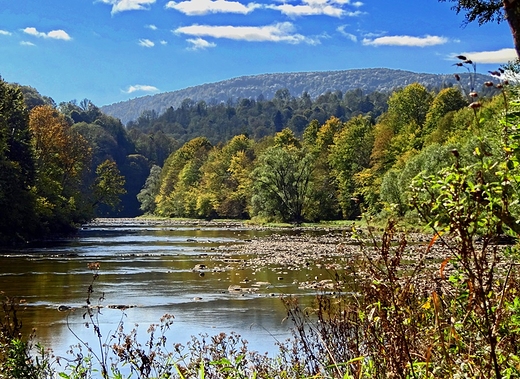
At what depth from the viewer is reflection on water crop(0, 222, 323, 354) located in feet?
57.6

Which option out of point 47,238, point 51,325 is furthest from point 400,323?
point 47,238

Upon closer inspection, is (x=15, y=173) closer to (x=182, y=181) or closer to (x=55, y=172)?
(x=55, y=172)

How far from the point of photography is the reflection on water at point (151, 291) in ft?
57.6

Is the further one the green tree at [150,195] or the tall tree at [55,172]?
the green tree at [150,195]

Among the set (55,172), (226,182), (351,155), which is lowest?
(226,182)

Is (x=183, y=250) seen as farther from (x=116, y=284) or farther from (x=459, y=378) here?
(x=459, y=378)

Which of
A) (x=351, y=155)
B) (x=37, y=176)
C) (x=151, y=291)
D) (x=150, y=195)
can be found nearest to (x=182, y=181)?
(x=150, y=195)

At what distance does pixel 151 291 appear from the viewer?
2528 cm

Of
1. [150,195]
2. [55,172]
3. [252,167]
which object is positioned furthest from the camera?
[150,195]

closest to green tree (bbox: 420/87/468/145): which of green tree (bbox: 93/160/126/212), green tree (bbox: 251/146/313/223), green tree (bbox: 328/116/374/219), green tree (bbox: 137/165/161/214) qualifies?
green tree (bbox: 328/116/374/219)

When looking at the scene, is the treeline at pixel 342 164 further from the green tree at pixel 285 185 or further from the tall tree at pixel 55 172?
the tall tree at pixel 55 172

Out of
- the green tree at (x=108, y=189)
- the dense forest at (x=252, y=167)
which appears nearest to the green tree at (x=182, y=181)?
the dense forest at (x=252, y=167)

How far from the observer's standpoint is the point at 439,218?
4484 mm

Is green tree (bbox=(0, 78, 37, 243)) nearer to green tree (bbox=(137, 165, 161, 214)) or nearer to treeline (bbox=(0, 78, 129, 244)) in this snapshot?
treeline (bbox=(0, 78, 129, 244))
